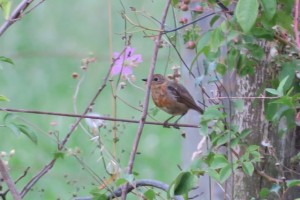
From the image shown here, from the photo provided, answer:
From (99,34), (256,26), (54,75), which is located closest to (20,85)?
(54,75)

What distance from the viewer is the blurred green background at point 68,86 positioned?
6.68 metres

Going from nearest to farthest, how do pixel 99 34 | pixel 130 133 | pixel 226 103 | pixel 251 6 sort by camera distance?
pixel 251 6 < pixel 226 103 < pixel 130 133 < pixel 99 34

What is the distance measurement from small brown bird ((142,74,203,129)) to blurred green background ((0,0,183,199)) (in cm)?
153

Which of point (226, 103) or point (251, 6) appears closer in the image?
point (251, 6)

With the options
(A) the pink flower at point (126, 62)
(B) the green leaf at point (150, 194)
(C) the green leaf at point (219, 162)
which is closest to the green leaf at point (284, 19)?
(C) the green leaf at point (219, 162)

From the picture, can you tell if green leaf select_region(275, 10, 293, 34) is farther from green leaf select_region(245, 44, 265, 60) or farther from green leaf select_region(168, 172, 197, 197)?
green leaf select_region(168, 172, 197, 197)

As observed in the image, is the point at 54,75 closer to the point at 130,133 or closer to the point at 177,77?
the point at 130,133

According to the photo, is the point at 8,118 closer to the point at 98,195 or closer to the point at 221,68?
the point at 98,195

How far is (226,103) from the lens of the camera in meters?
2.86

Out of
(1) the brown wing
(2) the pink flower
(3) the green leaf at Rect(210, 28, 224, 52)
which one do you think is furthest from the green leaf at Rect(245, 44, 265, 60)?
(1) the brown wing

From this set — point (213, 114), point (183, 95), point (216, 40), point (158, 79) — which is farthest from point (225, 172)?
point (158, 79)

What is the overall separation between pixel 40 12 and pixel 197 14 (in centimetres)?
686

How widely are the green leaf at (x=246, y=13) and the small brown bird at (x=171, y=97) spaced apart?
1133 millimetres

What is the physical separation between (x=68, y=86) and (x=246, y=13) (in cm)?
520
